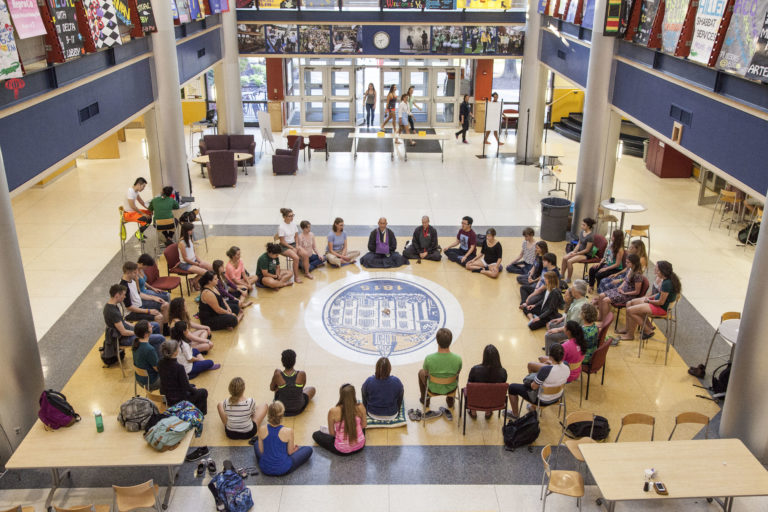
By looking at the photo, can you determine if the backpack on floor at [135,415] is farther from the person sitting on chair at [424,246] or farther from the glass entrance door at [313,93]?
the glass entrance door at [313,93]

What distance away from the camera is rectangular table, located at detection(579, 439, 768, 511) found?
6.20 metres

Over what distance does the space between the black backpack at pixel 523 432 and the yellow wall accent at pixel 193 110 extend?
60.1 ft

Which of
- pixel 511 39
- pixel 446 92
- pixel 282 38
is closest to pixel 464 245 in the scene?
pixel 511 39

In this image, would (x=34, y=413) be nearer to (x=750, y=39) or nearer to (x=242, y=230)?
(x=242, y=230)

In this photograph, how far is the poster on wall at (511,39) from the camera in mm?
19844

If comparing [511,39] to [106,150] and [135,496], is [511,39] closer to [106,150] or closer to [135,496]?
[106,150]

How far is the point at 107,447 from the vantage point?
6.86m

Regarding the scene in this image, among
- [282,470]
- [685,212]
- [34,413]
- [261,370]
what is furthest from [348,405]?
[685,212]

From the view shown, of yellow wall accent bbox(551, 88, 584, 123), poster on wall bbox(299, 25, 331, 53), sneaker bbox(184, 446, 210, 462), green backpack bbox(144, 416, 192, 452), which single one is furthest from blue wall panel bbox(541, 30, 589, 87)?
green backpack bbox(144, 416, 192, 452)

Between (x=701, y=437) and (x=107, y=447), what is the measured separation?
21.7ft

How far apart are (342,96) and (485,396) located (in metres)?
17.5

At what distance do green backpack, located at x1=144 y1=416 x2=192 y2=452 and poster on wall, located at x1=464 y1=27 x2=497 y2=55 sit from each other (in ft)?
53.7

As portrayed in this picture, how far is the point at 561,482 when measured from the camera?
22.0 feet

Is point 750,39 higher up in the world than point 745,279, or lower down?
higher up
